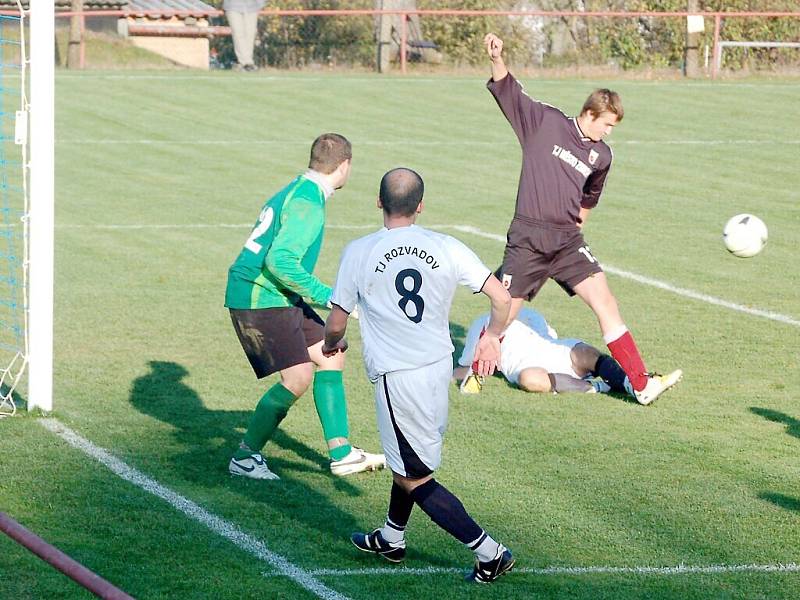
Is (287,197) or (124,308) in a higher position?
(287,197)

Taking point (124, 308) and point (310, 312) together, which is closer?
point (310, 312)

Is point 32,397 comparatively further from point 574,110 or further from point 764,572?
point 574,110

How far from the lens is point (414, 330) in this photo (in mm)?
6273

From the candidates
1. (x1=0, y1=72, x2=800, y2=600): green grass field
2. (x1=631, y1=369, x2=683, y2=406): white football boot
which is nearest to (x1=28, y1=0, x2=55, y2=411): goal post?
(x1=0, y1=72, x2=800, y2=600): green grass field

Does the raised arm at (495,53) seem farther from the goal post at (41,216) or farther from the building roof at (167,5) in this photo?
the building roof at (167,5)

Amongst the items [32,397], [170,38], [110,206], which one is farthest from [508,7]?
[32,397]

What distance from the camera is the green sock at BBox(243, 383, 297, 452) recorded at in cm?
Result: 796

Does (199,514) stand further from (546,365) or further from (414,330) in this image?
(546,365)

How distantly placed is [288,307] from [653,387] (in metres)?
3.09

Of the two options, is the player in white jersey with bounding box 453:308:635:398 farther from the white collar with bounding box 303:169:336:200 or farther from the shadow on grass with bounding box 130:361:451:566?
the white collar with bounding box 303:169:336:200

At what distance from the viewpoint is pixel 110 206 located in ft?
67.2

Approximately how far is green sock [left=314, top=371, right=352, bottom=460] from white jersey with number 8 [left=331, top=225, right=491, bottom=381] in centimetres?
181

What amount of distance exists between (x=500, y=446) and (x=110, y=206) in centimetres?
1288

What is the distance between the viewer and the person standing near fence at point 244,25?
3650 cm
